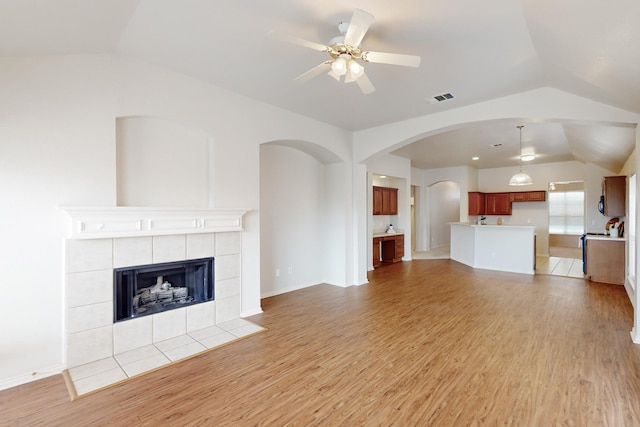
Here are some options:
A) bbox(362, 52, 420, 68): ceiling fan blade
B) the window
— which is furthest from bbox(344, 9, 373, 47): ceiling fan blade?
the window

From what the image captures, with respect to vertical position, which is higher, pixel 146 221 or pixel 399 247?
pixel 146 221

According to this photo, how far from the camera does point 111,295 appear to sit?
2.99m

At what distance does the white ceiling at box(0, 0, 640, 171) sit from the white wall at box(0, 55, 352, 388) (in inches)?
7.3

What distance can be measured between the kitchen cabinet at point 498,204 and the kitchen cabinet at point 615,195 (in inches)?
154

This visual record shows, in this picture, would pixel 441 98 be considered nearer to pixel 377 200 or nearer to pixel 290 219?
pixel 290 219

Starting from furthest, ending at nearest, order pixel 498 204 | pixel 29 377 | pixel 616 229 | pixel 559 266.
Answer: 1. pixel 498 204
2. pixel 559 266
3. pixel 616 229
4. pixel 29 377

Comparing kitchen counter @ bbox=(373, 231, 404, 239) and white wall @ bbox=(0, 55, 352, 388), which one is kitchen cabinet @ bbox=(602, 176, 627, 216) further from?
white wall @ bbox=(0, 55, 352, 388)

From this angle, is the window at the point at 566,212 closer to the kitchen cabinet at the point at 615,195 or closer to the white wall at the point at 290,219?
the kitchen cabinet at the point at 615,195

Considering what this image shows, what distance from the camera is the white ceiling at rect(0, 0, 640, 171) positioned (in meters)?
2.16

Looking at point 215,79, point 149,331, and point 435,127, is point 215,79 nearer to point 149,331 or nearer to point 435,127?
point 149,331

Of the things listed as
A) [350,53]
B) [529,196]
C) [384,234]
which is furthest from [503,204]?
[350,53]

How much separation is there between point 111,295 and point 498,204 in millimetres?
10931

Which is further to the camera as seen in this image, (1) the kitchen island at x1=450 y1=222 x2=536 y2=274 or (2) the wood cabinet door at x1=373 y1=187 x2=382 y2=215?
(2) the wood cabinet door at x1=373 y1=187 x2=382 y2=215

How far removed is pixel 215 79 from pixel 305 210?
281cm
